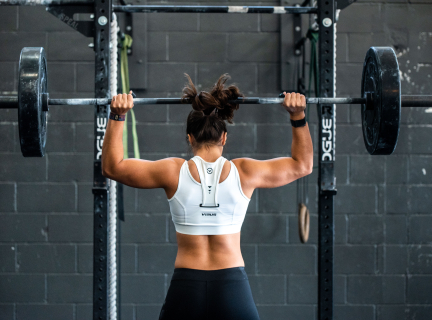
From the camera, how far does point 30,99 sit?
1376 mm

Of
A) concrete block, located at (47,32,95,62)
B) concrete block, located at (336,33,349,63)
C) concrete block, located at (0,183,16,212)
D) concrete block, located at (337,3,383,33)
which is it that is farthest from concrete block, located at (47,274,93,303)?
concrete block, located at (337,3,383,33)

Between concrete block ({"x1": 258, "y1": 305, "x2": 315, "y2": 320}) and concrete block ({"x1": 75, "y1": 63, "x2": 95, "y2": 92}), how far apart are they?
1.77 m

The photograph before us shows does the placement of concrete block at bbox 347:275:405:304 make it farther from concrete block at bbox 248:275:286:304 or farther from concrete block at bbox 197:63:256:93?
concrete block at bbox 197:63:256:93

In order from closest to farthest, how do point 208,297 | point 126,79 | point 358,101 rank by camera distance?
1. point 208,297
2. point 358,101
3. point 126,79

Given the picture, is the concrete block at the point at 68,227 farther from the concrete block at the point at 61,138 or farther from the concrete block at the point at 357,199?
the concrete block at the point at 357,199

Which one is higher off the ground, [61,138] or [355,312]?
[61,138]

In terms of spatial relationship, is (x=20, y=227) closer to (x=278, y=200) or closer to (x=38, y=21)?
(x=38, y=21)

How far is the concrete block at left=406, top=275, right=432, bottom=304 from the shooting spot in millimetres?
2469

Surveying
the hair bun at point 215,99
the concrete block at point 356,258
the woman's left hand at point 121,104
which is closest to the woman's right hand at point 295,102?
the hair bun at point 215,99

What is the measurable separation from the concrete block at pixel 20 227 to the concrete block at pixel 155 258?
0.66m

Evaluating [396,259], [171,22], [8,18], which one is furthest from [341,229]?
[8,18]

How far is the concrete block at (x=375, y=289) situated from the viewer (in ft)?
8.11

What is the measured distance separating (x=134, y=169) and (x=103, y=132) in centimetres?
35

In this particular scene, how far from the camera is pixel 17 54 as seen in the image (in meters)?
2.42
